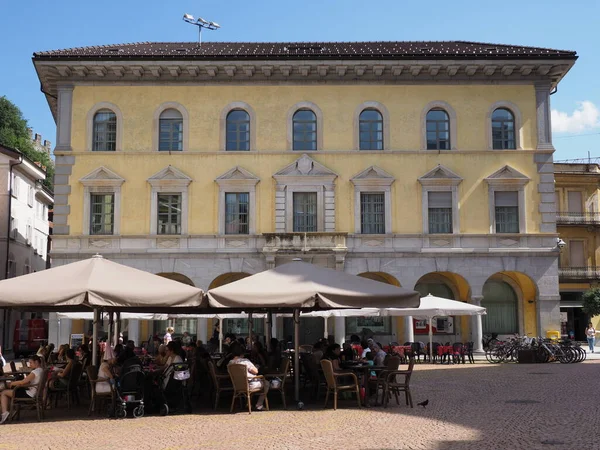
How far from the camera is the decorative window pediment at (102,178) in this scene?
106 feet

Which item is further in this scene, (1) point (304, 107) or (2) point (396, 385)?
(1) point (304, 107)

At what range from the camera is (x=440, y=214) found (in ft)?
107

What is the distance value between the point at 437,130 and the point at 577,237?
21.0 m

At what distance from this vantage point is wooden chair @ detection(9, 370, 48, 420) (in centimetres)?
1317

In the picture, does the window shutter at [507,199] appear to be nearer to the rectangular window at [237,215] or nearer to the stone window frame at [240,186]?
the stone window frame at [240,186]

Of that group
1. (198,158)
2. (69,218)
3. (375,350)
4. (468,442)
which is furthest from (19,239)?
(468,442)

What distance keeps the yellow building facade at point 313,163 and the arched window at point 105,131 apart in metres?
0.07

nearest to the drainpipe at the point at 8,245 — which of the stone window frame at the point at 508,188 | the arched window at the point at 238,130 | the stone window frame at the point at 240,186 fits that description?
the stone window frame at the point at 240,186

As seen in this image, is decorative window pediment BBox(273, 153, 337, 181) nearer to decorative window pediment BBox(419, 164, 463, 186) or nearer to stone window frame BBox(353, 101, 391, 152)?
stone window frame BBox(353, 101, 391, 152)

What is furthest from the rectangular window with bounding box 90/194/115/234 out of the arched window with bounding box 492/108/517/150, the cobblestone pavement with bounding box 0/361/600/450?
the cobblestone pavement with bounding box 0/361/600/450

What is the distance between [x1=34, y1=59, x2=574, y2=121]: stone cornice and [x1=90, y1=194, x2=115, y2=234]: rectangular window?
203 inches

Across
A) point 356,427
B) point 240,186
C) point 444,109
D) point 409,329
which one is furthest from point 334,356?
point 444,109

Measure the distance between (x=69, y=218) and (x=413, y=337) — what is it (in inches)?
624

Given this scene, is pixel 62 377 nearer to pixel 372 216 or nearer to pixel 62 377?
pixel 62 377
